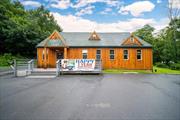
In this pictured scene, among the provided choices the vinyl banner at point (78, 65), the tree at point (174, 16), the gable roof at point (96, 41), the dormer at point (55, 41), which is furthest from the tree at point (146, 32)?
the vinyl banner at point (78, 65)

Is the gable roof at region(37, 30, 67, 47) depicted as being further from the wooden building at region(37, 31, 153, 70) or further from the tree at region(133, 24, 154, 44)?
the tree at region(133, 24, 154, 44)

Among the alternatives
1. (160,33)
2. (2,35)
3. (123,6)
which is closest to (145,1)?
(123,6)

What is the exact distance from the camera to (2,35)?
2909 centimetres

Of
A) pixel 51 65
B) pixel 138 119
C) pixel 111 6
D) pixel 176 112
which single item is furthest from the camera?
pixel 51 65

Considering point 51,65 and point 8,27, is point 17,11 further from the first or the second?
point 51,65

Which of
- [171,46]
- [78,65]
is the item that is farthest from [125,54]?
[171,46]

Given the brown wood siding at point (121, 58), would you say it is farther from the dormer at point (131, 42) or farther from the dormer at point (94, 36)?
the dormer at point (94, 36)

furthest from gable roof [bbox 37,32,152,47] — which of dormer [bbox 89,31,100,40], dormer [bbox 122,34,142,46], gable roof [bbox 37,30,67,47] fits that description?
gable roof [bbox 37,30,67,47]

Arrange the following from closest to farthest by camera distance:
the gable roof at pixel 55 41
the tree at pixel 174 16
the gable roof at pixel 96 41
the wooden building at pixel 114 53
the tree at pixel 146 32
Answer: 1. the gable roof at pixel 55 41
2. the wooden building at pixel 114 53
3. the gable roof at pixel 96 41
4. the tree at pixel 174 16
5. the tree at pixel 146 32

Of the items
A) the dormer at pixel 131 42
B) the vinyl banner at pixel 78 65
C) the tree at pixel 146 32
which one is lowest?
the vinyl banner at pixel 78 65

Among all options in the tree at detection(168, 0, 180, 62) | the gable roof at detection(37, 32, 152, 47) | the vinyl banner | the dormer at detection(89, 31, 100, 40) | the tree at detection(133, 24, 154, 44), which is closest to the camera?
the vinyl banner

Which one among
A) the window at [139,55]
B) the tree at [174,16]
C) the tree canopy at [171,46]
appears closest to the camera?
the window at [139,55]

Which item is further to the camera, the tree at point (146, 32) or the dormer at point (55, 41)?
the tree at point (146, 32)

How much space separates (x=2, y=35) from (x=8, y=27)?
206cm
